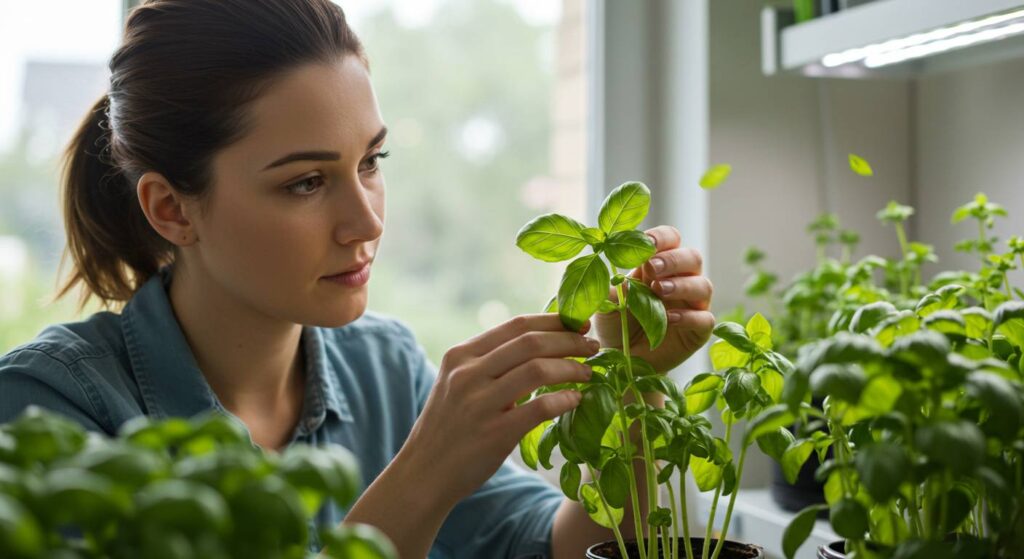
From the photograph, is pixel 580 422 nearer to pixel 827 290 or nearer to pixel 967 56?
pixel 827 290

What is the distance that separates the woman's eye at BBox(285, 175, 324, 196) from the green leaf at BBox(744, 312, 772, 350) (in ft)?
1.69

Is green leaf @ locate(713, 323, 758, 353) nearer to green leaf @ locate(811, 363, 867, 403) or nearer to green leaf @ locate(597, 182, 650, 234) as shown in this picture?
green leaf @ locate(597, 182, 650, 234)

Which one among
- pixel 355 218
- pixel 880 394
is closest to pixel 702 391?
pixel 880 394

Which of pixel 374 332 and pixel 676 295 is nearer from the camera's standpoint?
pixel 676 295

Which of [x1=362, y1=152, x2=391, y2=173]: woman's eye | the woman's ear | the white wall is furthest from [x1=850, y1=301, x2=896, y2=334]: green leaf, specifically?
the white wall

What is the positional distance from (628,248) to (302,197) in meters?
0.47

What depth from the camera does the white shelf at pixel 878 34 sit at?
1161 mm

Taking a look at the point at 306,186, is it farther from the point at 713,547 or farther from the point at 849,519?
the point at 849,519

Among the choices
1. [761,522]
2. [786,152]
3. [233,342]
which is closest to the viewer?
[233,342]

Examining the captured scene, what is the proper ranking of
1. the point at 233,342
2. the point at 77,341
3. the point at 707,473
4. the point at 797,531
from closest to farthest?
the point at 797,531, the point at 707,473, the point at 77,341, the point at 233,342

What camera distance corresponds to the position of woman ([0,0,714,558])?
3.16 feet

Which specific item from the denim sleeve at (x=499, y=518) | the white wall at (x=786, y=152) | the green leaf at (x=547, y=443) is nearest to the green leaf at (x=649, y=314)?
the green leaf at (x=547, y=443)

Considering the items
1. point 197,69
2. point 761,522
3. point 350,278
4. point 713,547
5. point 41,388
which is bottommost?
point 761,522

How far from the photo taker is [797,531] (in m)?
0.63
